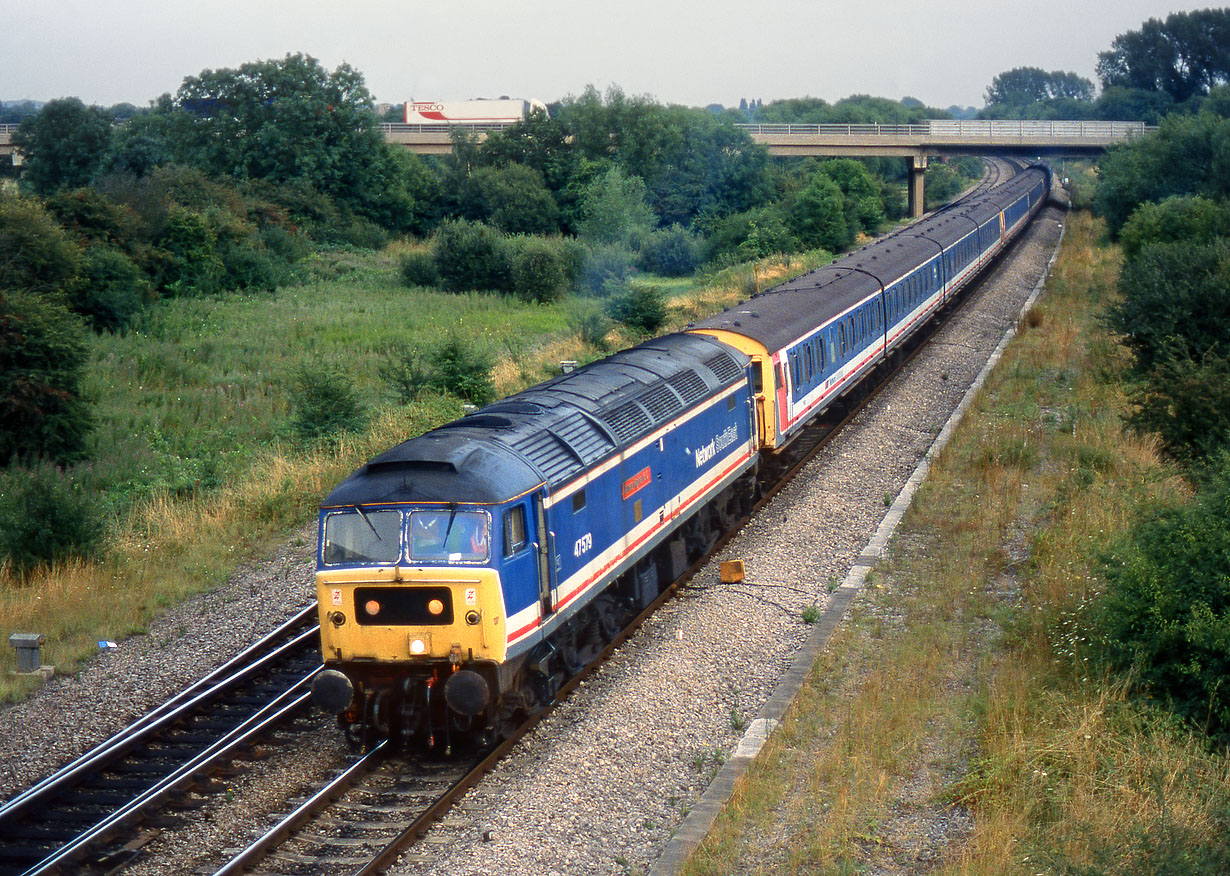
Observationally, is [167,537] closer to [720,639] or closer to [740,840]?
[720,639]

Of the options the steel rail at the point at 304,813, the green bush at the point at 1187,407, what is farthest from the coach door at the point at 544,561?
the green bush at the point at 1187,407

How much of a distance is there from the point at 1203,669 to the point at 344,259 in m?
47.9

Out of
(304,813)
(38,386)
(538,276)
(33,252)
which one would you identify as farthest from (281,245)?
(304,813)

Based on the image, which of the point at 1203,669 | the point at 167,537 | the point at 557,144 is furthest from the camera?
the point at 557,144

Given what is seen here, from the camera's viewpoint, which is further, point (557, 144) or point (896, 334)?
point (557, 144)

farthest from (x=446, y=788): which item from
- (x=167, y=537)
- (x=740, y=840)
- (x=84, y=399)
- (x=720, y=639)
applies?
(x=84, y=399)

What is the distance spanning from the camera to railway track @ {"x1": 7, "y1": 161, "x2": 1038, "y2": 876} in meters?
8.73

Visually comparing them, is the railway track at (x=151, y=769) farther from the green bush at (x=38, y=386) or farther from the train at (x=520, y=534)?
the green bush at (x=38, y=386)

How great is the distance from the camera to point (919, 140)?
69.4 metres

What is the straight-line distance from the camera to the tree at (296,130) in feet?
192

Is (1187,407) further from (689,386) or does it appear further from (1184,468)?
(689,386)

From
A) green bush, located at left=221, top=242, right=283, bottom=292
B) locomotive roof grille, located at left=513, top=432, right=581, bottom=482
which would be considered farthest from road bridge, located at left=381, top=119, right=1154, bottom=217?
locomotive roof grille, located at left=513, top=432, right=581, bottom=482

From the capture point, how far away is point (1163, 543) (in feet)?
34.8

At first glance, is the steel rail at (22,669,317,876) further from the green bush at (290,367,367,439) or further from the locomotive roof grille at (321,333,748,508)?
the green bush at (290,367,367,439)
